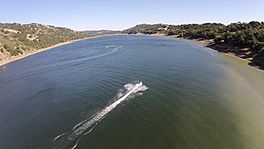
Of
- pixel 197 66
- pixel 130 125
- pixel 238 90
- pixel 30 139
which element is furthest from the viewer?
pixel 197 66

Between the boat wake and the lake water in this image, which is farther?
the lake water

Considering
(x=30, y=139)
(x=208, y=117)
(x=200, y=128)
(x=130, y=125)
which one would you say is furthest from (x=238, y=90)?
(x=30, y=139)

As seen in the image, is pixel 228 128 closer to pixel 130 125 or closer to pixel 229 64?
pixel 130 125

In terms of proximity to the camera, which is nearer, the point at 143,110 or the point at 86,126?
the point at 86,126

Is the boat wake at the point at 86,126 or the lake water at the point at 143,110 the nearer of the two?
the boat wake at the point at 86,126
